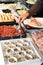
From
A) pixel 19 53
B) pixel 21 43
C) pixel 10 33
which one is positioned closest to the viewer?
pixel 19 53

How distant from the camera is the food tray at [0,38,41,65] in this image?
1021 millimetres

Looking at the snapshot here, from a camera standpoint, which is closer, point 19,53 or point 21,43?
point 19,53

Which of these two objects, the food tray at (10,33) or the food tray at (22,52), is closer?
the food tray at (22,52)

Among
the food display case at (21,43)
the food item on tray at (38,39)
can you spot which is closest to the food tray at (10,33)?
the food display case at (21,43)

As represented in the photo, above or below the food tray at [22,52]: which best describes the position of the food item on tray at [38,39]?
above

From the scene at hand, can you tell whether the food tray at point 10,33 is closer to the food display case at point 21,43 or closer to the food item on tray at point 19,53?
the food display case at point 21,43

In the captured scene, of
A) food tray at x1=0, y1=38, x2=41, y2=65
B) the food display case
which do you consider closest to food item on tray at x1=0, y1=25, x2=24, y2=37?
the food display case

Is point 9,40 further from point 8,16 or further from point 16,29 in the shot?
point 8,16

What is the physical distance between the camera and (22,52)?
112 cm

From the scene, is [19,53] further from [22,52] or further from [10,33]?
[10,33]

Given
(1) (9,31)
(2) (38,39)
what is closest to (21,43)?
(2) (38,39)

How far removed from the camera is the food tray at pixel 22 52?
1021 millimetres

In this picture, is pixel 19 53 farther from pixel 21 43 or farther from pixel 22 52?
pixel 21 43

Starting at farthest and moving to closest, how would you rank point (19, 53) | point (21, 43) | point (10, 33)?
1. point (10, 33)
2. point (21, 43)
3. point (19, 53)
